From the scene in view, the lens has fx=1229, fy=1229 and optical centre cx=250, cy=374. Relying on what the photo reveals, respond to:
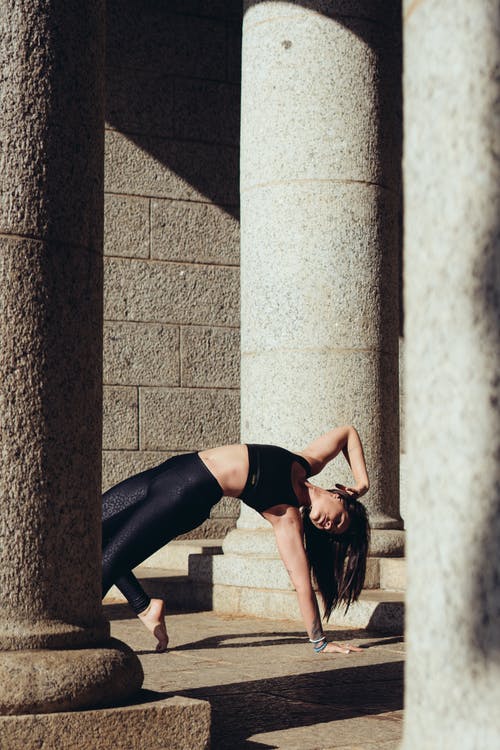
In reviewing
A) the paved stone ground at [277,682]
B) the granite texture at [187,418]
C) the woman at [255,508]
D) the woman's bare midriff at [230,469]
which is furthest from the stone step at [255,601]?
the granite texture at [187,418]

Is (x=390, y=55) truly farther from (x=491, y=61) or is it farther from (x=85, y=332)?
(x=491, y=61)

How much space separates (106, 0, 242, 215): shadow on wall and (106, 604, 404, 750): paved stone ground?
5.21 meters

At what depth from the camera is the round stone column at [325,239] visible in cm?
912

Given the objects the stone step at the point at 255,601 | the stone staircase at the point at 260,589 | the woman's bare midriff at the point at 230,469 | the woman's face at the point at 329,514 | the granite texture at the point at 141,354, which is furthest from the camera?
the granite texture at the point at 141,354

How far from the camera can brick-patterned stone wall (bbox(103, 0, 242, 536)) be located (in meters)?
12.3

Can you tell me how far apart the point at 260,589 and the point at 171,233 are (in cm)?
466

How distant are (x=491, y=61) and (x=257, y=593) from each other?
23.9ft

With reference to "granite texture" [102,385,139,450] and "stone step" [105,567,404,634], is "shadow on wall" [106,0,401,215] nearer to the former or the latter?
"granite texture" [102,385,139,450]

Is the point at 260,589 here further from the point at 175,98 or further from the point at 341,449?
the point at 175,98

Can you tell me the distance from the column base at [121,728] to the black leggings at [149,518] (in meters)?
3.02

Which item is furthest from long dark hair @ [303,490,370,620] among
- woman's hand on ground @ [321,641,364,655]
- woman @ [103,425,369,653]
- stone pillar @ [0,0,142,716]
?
stone pillar @ [0,0,142,716]

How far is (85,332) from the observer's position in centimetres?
464

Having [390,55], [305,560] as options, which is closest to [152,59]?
[390,55]

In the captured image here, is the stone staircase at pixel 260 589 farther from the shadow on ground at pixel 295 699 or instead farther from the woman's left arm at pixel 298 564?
the shadow on ground at pixel 295 699
